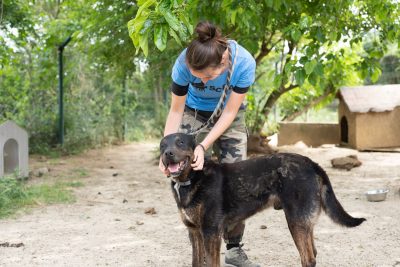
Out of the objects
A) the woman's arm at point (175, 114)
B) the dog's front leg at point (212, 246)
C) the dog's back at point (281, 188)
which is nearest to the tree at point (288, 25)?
the woman's arm at point (175, 114)

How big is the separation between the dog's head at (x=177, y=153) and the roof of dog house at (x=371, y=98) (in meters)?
7.86

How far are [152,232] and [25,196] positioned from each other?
2.25 metres

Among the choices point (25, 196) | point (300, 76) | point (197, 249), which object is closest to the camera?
point (197, 249)

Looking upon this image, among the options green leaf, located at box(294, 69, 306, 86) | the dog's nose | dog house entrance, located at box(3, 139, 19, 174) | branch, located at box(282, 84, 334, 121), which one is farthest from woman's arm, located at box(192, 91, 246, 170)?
branch, located at box(282, 84, 334, 121)

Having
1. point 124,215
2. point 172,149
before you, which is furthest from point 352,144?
point 172,149

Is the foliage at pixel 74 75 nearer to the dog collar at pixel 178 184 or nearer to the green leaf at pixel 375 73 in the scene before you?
the green leaf at pixel 375 73

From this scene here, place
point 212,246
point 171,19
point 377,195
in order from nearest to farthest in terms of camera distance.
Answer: point 171,19 < point 212,246 < point 377,195

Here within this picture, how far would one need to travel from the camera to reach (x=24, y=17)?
8.77m

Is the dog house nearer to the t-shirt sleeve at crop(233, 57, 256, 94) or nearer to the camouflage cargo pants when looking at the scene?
the camouflage cargo pants

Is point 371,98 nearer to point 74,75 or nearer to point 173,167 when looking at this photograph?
point 74,75

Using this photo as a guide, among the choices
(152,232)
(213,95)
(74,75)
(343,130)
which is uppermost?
(74,75)

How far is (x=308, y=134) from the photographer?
37.9 ft

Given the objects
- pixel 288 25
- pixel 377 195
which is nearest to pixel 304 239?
pixel 377 195

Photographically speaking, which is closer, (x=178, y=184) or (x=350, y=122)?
(x=178, y=184)
